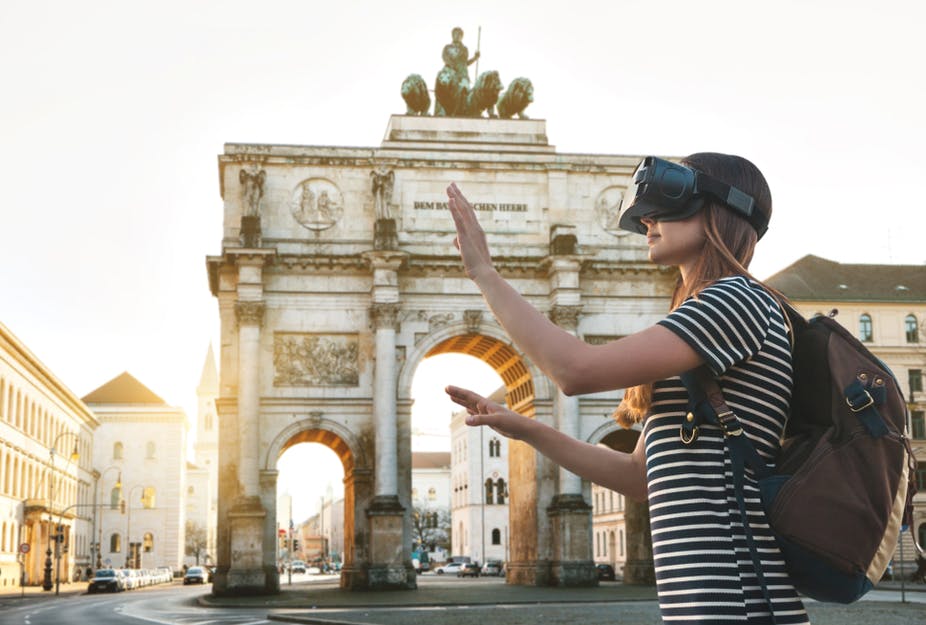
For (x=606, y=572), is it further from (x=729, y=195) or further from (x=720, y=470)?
(x=720, y=470)

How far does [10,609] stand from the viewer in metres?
39.0

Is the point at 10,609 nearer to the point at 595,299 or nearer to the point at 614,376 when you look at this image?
the point at 595,299

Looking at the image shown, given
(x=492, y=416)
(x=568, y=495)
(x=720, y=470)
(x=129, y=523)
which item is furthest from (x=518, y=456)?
(x=129, y=523)

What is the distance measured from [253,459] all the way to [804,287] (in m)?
38.9

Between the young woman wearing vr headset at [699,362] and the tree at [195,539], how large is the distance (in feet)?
484

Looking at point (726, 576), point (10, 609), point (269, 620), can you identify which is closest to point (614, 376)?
point (726, 576)

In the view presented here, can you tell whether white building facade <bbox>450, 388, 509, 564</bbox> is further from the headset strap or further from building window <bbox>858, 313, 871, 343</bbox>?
the headset strap

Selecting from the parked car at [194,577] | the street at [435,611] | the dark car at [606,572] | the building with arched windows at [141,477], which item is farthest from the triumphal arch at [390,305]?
the building with arched windows at [141,477]

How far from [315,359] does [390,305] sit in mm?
3485

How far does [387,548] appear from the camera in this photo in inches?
1642

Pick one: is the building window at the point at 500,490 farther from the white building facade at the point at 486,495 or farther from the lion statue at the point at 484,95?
Result: the lion statue at the point at 484,95

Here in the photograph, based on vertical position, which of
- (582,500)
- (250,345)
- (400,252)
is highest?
(400,252)

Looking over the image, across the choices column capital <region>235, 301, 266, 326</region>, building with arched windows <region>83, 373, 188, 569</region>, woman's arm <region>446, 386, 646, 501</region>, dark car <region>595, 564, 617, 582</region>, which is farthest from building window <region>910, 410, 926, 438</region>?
woman's arm <region>446, 386, 646, 501</region>

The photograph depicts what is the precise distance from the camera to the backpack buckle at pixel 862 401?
269 centimetres
